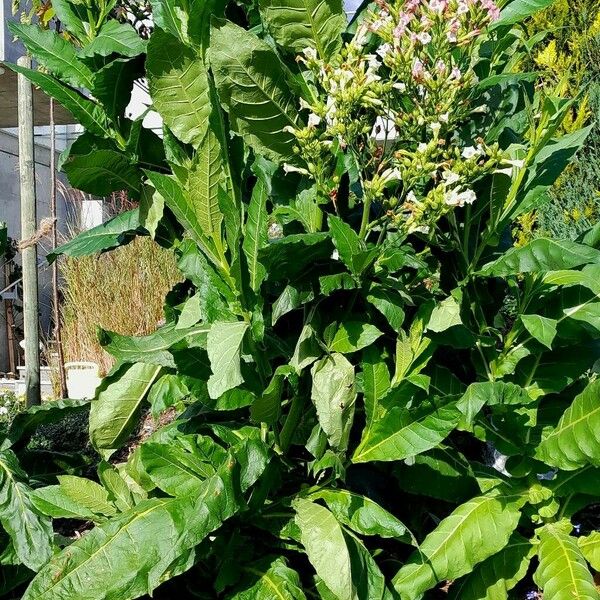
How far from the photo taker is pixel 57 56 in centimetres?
220

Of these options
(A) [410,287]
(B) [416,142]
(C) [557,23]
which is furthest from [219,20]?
(C) [557,23]

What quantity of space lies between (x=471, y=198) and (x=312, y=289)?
19.7 inches

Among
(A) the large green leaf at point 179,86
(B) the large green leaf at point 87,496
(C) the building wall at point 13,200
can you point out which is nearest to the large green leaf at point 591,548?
(B) the large green leaf at point 87,496

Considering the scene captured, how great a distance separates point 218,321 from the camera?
191 cm

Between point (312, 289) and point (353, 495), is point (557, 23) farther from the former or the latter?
point (353, 495)

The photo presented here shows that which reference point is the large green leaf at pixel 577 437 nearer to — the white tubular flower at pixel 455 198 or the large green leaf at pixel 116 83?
the white tubular flower at pixel 455 198

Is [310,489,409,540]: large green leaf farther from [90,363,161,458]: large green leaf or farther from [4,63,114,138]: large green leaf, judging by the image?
[4,63,114,138]: large green leaf

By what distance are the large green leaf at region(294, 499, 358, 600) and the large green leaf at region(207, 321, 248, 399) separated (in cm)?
41

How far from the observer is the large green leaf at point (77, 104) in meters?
2.16

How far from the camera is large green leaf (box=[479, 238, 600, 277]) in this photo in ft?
5.95

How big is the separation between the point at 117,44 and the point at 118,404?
1.06 m

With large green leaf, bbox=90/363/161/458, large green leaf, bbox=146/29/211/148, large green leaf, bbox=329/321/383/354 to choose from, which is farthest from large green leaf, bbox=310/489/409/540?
large green leaf, bbox=146/29/211/148

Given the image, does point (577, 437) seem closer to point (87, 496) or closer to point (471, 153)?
point (471, 153)

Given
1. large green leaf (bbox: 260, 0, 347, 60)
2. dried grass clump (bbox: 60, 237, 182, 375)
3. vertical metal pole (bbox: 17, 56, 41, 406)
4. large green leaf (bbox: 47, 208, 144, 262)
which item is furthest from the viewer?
dried grass clump (bbox: 60, 237, 182, 375)
